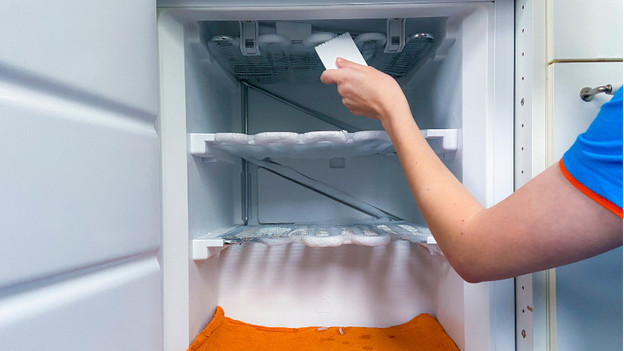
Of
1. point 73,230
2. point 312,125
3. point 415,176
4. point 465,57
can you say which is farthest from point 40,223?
point 312,125

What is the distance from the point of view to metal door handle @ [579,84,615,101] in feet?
1.87

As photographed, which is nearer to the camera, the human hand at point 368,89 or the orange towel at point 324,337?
the human hand at point 368,89

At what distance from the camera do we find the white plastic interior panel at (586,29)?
0.59m

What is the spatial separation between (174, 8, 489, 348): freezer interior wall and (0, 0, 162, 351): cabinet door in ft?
0.67

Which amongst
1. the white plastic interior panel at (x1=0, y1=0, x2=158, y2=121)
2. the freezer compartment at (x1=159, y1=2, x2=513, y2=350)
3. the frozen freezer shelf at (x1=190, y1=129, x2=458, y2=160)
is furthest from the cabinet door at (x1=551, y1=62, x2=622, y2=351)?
the white plastic interior panel at (x1=0, y1=0, x2=158, y2=121)

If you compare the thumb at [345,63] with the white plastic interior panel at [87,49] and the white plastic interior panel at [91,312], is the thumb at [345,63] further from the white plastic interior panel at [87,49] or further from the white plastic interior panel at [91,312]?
the white plastic interior panel at [91,312]

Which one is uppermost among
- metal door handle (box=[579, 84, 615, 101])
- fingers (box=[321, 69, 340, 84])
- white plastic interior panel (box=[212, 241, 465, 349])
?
fingers (box=[321, 69, 340, 84])

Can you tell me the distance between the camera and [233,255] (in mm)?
1044

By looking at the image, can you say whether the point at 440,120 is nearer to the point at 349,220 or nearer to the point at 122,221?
the point at 349,220

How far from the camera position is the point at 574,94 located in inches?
23.6

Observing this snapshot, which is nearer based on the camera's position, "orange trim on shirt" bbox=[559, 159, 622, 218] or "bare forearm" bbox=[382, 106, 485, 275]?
"orange trim on shirt" bbox=[559, 159, 622, 218]

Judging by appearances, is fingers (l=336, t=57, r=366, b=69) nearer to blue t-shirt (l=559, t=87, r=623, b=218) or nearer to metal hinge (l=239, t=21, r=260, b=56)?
metal hinge (l=239, t=21, r=260, b=56)

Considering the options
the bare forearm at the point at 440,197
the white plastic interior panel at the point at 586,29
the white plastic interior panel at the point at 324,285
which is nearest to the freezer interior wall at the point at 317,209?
the white plastic interior panel at the point at 324,285

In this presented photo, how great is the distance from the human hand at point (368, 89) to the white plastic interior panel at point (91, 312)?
18.6 inches
